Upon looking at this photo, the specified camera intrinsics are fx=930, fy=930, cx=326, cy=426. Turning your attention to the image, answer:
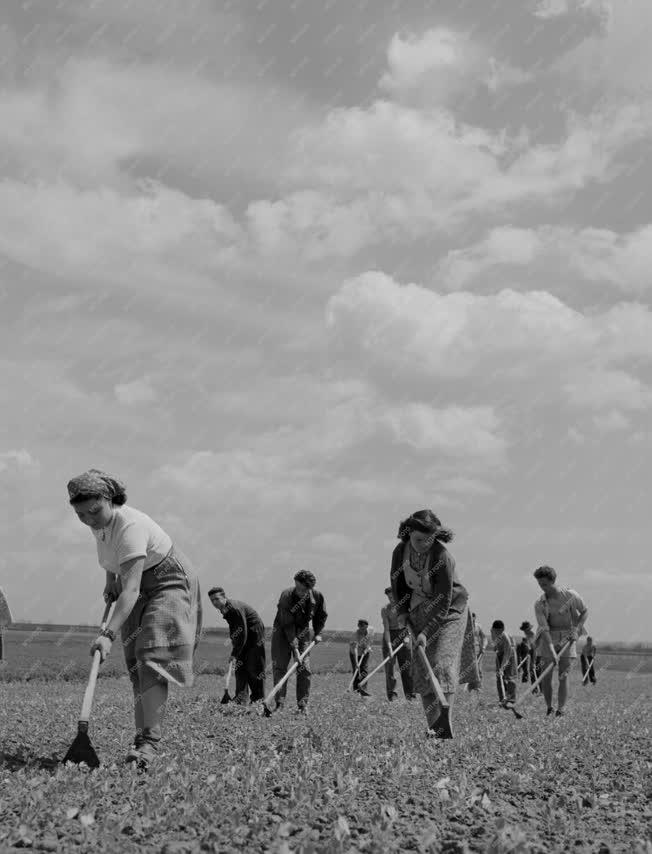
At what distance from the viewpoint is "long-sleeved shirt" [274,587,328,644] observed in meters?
13.9

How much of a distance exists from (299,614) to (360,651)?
841 cm

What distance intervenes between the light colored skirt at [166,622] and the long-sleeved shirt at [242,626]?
701 cm

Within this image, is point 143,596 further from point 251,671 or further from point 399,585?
point 251,671

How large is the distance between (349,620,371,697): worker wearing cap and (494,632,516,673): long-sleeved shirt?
9.89 ft

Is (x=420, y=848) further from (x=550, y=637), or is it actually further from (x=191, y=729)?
(x=550, y=637)

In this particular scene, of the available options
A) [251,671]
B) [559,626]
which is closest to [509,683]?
[559,626]

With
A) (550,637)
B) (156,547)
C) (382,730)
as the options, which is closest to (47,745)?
(156,547)

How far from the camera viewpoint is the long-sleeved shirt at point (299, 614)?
1395cm

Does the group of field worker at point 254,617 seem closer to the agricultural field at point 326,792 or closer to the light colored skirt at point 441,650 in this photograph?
the light colored skirt at point 441,650

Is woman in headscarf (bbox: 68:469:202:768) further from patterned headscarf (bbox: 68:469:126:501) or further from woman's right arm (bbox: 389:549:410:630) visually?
woman's right arm (bbox: 389:549:410:630)

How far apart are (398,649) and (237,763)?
11356 mm

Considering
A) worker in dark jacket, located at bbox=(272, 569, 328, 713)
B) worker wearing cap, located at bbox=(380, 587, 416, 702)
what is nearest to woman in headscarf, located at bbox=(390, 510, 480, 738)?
worker in dark jacket, located at bbox=(272, 569, 328, 713)

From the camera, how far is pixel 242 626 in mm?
14211

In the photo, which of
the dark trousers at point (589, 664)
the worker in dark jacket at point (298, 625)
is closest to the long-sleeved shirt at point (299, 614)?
the worker in dark jacket at point (298, 625)
